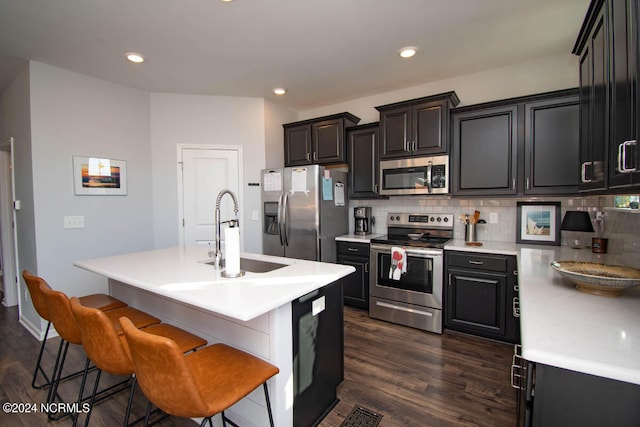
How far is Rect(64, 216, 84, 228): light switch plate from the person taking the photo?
3078 millimetres

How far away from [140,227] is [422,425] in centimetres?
353

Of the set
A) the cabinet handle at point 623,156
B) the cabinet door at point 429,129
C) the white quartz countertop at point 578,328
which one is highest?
the cabinet door at point 429,129

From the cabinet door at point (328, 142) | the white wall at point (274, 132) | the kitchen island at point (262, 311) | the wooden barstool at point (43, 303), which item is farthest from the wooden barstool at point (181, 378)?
the white wall at point (274, 132)

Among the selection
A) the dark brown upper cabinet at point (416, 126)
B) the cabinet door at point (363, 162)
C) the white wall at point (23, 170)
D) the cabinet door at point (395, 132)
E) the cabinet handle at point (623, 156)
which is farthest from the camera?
the cabinet door at point (363, 162)

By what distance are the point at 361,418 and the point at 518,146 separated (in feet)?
8.60

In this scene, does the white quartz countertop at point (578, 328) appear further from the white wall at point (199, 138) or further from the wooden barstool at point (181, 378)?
the white wall at point (199, 138)

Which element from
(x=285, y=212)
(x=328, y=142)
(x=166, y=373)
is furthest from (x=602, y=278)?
(x=328, y=142)

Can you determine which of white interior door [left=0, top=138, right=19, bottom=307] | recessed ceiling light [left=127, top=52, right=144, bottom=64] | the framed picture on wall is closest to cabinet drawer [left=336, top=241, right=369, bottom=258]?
the framed picture on wall

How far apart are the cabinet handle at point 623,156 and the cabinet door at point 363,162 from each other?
252 cm

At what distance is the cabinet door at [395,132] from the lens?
326 centimetres

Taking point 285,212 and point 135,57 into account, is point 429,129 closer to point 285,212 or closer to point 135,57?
point 285,212

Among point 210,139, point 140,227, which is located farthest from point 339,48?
point 140,227

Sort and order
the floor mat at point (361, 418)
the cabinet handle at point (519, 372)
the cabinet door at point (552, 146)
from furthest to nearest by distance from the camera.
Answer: the cabinet door at point (552, 146) → the floor mat at point (361, 418) → the cabinet handle at point (519, 372)

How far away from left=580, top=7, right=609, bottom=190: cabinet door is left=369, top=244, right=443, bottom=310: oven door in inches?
56.3
